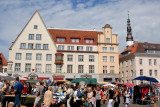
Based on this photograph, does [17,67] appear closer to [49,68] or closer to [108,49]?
[49,68]

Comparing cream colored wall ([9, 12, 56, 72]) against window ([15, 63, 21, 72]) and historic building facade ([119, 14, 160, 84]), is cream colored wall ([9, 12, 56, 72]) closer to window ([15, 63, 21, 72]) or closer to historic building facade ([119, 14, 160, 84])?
window ([15, 63, 21, 72])

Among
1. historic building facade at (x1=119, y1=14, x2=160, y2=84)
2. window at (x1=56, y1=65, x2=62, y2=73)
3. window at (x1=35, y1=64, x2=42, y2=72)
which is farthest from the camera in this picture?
historic building facade at (x1=119, y1=14, x2=160, y2=84)

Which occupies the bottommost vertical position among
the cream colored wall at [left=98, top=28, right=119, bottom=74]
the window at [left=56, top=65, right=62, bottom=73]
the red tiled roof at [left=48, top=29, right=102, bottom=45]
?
the window at [left=56, top=65, right=62, bottom=73]

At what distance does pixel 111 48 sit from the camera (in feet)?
145

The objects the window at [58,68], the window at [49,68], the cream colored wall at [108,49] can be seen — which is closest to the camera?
the window at [49,68]

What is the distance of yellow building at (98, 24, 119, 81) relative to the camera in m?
43.0

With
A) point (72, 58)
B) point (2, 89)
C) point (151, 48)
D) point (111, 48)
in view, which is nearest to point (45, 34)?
point (72, 58)

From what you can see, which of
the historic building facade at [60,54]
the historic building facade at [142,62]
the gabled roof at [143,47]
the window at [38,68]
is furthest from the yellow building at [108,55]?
the window at [38,68]

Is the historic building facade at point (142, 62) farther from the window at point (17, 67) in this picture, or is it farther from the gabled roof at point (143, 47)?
the window at point (17, 67)

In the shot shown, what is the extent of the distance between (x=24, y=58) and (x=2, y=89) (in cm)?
2990

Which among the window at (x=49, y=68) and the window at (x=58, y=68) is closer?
the window at (x=49, y=68)

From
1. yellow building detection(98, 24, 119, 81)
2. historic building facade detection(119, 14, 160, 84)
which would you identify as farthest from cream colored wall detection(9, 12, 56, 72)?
historic building facade detection(119, 14, 160, 84)

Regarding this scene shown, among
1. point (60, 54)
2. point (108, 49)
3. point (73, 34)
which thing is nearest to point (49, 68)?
point (60, 54)

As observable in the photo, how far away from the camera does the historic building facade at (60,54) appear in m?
41.1
